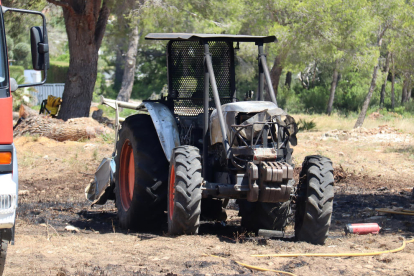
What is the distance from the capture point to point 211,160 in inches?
258

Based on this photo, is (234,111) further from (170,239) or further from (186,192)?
(170,239)

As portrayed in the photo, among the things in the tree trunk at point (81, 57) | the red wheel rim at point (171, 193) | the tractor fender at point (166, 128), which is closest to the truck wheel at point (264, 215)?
the red wheel rim at point (171, 193)

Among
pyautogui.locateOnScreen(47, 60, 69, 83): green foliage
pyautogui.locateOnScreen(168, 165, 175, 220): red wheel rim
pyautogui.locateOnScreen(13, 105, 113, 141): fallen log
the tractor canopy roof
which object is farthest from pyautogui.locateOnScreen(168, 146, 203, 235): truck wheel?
pyautogui.locateOnScreen(47, 60, 69, 83): green foliage

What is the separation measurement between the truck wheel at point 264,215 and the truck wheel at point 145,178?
1.05 metres

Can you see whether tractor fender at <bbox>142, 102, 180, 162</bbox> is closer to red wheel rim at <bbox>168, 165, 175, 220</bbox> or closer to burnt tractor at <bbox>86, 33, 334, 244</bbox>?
burnt tractor at <bbox>86, 33, 334, 244</bbox>

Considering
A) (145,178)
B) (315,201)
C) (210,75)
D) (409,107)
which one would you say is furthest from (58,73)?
(315,201)

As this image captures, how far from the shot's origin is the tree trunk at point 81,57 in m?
16.8

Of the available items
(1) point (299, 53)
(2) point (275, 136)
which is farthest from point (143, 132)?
(1) point (299, 53)

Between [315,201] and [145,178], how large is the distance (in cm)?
221

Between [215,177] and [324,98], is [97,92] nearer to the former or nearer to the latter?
[324,98]

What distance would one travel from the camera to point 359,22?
1886cm

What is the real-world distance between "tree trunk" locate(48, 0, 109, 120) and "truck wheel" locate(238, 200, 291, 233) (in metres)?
11.5

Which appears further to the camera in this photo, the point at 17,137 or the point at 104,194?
the point at 17,137

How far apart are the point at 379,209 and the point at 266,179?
325cm
